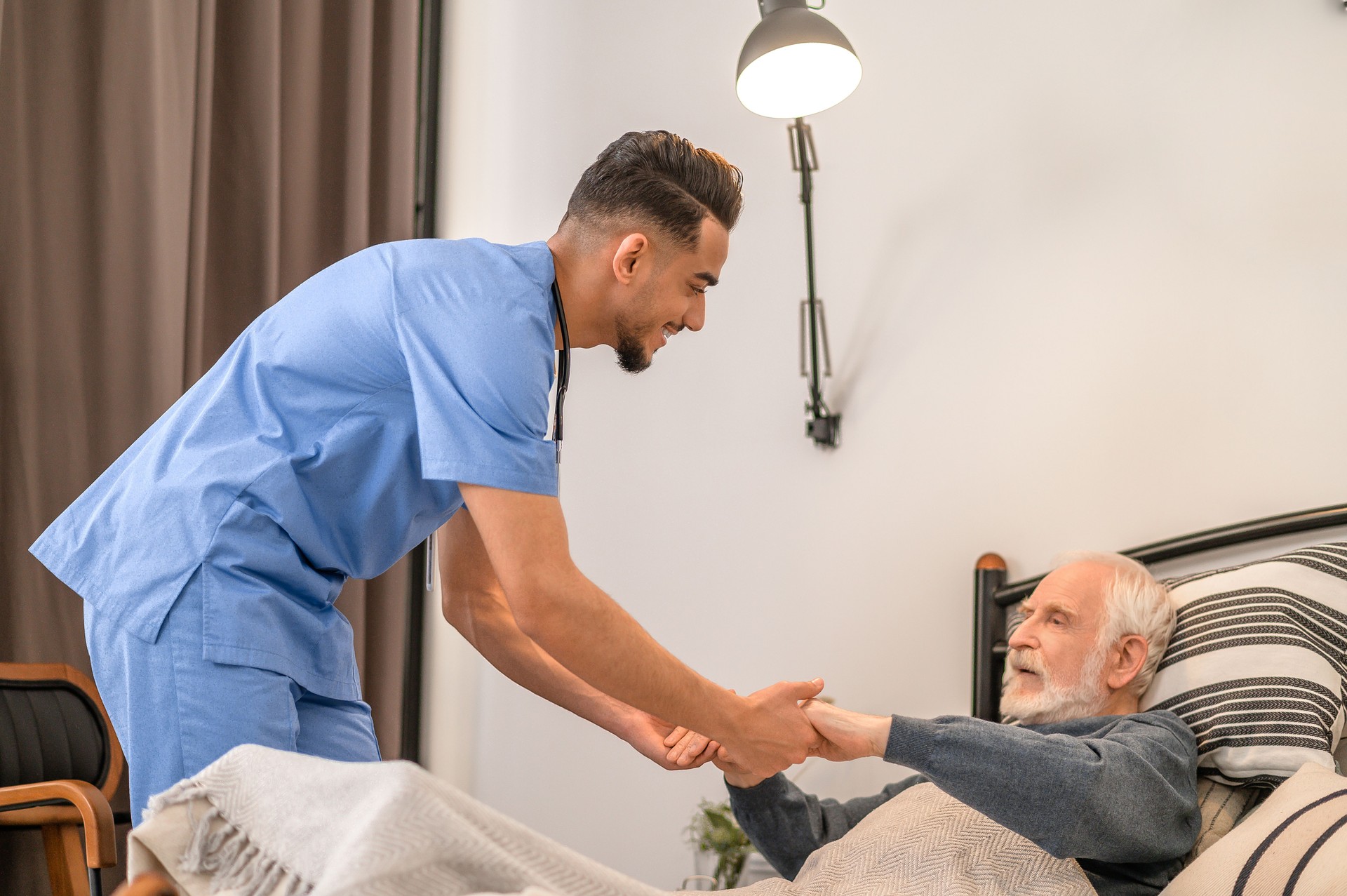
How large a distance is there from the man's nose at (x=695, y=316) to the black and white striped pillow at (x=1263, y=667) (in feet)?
2.92

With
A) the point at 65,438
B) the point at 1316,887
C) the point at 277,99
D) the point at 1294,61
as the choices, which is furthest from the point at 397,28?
the point at 1316,887

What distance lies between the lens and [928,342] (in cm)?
223

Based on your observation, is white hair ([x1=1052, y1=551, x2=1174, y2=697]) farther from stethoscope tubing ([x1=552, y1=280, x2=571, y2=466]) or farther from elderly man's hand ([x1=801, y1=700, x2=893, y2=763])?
stethoscope tubing ([x1=552, y1=280, x2=571, y2=466])

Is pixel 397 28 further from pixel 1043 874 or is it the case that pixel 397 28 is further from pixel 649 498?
pixel 1043 874

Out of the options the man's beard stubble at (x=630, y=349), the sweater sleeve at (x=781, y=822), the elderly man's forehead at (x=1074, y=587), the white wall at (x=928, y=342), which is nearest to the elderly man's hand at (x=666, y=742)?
the sweater sleeve at (x=781, y=822)

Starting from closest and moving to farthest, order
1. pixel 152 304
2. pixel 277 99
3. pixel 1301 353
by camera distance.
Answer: pixel 1301 353
pixel 152 304
pixel 277 99

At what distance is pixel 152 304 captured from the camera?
2.04m

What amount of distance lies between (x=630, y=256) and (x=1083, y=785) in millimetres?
849

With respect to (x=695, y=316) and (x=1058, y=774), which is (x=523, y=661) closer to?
(x=695, y=316)

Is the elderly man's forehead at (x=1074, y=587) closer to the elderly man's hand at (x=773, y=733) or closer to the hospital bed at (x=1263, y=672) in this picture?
the hospital bed at (x=1263, y=672)

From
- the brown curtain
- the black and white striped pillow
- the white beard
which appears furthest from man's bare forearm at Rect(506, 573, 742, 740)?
the brown curtain

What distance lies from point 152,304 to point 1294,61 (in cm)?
213

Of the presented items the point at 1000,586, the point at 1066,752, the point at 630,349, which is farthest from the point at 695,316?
the point at 1000,586

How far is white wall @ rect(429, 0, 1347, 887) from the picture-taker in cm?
195
